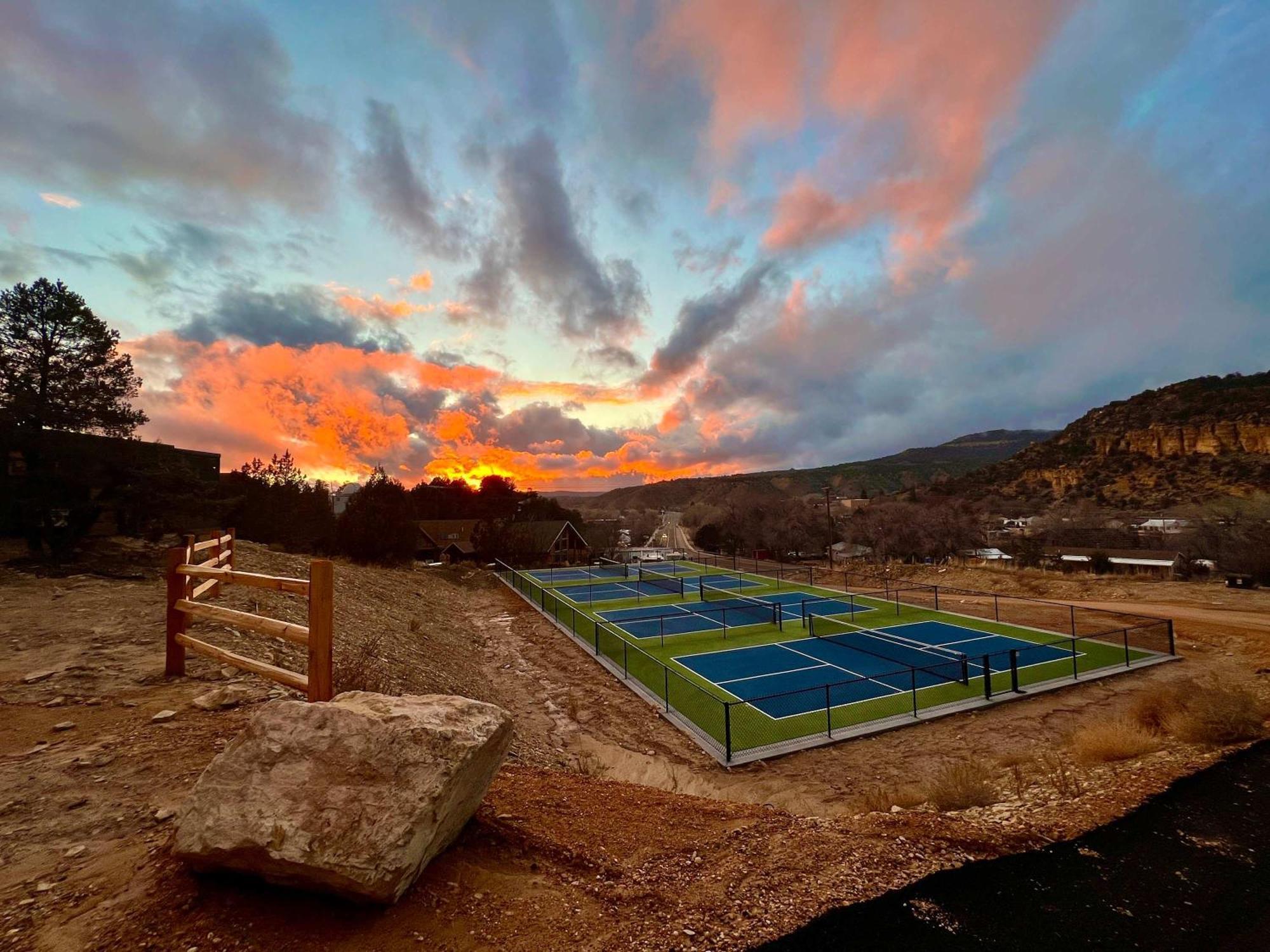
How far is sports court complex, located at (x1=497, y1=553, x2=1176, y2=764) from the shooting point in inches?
582

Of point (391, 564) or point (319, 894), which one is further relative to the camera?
point (391, 564)

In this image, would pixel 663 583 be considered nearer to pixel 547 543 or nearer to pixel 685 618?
pixel 685 618

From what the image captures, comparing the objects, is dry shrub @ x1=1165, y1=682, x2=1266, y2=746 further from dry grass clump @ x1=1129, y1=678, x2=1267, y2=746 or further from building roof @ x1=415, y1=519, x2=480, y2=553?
building roof @ x1=415, y1=519, x2=480, y2=553

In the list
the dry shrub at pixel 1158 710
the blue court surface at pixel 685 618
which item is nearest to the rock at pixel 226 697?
the dry shrub at pixel 1158 710

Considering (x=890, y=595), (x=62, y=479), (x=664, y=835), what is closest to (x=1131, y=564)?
(x=890, y=595)

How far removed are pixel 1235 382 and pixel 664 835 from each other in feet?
421

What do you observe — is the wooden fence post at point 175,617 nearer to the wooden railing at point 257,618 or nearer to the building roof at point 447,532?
the wooden railing at point 257,618

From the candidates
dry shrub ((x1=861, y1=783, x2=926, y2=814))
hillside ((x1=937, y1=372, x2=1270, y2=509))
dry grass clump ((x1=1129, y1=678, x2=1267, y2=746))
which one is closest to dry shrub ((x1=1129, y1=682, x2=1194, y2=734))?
dry grass clump ((x1=1129, y1=678, x2=1267, y2=746))

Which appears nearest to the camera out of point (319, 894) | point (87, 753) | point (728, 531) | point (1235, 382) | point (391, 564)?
point (319, 894)

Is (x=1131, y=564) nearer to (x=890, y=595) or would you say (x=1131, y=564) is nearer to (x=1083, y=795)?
(x=890, y=595)

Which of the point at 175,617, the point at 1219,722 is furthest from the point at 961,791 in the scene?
the point at 175,617

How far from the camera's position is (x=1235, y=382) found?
3413 inches

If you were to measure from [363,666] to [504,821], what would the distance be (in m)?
5.65

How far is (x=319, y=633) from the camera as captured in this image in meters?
4.64
